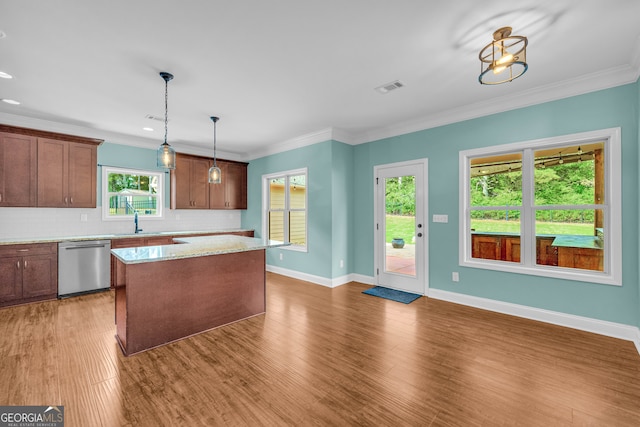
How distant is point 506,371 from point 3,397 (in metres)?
3.73

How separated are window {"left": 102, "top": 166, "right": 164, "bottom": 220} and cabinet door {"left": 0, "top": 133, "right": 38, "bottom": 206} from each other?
3.21ft

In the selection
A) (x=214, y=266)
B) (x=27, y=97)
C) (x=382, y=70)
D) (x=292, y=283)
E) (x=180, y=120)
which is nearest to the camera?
(x=382, y=70)

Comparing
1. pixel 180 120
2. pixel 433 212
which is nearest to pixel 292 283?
pixel 433 212

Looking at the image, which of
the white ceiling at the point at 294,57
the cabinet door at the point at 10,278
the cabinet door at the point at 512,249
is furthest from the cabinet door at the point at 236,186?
the cabinet door at the point at 512,249

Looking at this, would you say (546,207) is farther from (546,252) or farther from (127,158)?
(127,158)

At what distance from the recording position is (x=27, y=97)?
3496 mm

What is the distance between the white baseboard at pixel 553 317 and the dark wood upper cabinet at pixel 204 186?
4829mm

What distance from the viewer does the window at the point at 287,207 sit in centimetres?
560

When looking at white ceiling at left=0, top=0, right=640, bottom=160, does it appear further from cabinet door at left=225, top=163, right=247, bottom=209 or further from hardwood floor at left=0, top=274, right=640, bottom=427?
hardwood floor at left=0, top=274, right=640, bottom=427

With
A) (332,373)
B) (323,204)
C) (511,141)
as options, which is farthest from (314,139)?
(332,373)

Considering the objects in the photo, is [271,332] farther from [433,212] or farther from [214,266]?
[433,212]

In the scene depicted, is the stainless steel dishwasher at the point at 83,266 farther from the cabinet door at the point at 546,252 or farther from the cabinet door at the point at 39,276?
the cabinet door at the point at 546,252

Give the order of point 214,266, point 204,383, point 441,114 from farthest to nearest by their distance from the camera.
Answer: point 441,114, point 214,266, point 204,383

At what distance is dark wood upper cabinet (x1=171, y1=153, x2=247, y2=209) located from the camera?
573 cm
